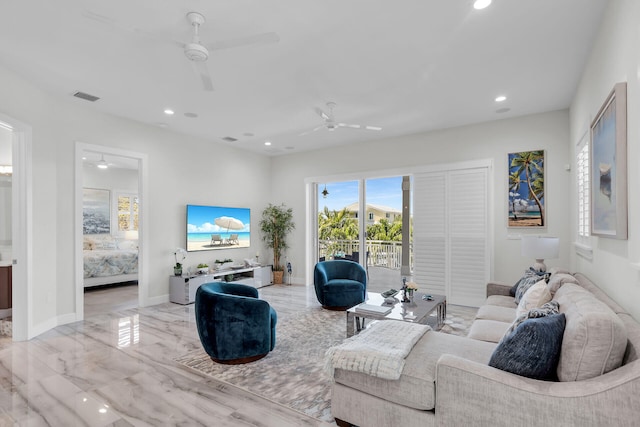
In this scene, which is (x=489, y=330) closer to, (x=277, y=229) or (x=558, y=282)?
(x=558, y=282)

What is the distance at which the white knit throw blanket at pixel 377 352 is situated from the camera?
185cm

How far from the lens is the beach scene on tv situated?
19.0ft

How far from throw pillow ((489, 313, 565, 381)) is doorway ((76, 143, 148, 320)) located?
4.93m

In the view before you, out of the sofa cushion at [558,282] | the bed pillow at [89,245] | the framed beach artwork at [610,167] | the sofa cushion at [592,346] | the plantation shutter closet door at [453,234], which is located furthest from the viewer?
the bed pillow at [89,245]

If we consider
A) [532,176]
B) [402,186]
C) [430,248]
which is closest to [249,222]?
[402,186]

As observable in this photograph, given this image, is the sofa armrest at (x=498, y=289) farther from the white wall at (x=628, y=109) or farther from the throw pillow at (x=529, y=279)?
the white wall at (x=628, y=109)

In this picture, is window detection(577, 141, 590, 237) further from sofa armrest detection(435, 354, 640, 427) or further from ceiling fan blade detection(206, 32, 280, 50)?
ceiling fan blade detection(206, 32, 280, 50)

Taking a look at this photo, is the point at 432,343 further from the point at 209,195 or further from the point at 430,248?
the point at 209,195

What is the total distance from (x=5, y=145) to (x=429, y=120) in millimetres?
6639

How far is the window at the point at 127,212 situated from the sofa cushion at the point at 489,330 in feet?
28.4

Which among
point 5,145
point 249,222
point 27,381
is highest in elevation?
point 5,145

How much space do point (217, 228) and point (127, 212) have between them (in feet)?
12.9

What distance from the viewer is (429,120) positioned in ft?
16.4

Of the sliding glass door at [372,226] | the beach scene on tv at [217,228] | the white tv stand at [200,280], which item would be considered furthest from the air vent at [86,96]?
the sliding glass door at [372,226]
